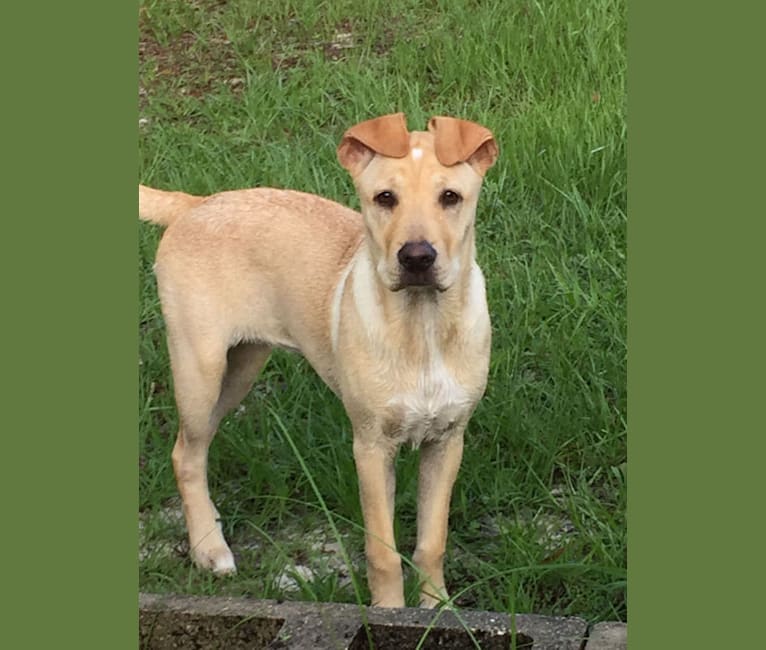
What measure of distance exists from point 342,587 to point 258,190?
1085 millimetres

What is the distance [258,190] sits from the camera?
163 inches

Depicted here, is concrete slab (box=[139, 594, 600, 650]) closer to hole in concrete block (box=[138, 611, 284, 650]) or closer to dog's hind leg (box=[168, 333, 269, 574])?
hole in concrete block (box=[138, 611, 284, 650])

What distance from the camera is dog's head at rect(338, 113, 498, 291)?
3.18m

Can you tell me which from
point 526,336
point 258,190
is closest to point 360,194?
point 258,190

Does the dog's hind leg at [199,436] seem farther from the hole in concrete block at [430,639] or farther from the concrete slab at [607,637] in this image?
the concrete slab at [607,637]

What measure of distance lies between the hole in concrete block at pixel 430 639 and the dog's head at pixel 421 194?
710 mm

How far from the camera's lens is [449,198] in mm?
3248

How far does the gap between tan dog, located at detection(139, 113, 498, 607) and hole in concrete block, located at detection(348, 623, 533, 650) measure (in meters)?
0.37

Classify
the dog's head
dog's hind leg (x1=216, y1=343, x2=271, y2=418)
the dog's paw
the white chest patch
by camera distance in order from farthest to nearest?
1. dog's hind leg (x1=216, y1=343, x2=271, y2=418)
2. the dog's paw
3. the white chest patch
4. the dog's head

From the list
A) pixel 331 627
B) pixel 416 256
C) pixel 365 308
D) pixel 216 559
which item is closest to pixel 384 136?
pixel 416 256

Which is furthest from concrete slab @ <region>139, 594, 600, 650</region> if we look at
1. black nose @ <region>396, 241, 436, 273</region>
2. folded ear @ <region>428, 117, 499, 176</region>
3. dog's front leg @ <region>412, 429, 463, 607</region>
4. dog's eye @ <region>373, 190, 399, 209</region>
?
folded ear @ <region>428, 117, 499, 176</region>

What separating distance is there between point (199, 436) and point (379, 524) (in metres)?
0.68

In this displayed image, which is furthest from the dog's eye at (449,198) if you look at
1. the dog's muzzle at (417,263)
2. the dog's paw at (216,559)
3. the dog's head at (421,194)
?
the dog's paw at (216,559)

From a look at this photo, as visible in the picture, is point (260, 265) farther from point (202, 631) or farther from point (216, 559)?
point (202, 631)
